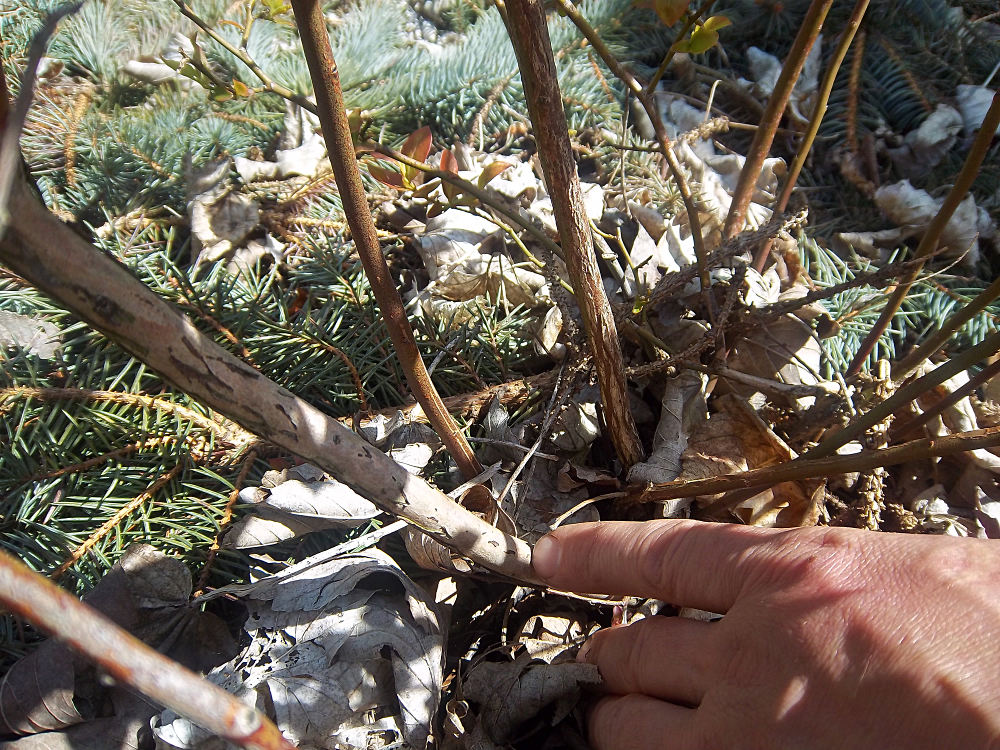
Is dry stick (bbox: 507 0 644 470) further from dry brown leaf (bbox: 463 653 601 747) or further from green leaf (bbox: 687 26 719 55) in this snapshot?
dry brown leaf (bbox: 463 653 601 747)

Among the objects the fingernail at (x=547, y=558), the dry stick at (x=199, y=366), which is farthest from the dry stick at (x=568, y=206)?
the dry stick at (x=199, y=366)

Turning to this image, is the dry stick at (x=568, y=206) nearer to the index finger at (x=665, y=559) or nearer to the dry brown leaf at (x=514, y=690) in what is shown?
the index finger at (x=665, y=559)

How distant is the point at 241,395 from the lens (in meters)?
0.59

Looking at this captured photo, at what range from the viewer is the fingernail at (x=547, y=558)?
968mm

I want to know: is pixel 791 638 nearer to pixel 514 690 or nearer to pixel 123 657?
pixel 514 690

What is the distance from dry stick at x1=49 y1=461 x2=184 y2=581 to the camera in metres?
1.02

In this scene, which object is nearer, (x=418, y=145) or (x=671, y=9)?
(x=671, y=9)

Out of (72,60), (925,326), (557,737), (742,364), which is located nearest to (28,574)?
(557,737)

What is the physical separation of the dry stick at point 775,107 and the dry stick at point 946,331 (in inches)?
16.0

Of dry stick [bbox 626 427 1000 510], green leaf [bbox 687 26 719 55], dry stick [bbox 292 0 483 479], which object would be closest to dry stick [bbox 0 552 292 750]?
dry stick [bbox 292 0 483 479]

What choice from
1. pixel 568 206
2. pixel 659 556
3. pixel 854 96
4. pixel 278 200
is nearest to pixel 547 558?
pixel 659 556

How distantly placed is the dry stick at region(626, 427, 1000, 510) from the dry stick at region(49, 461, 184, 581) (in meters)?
0.88

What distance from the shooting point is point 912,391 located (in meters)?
0.85

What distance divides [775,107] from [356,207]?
80 centimetres
